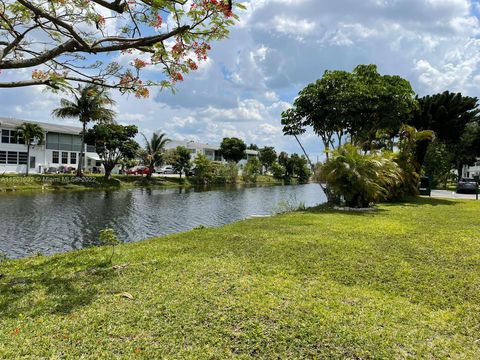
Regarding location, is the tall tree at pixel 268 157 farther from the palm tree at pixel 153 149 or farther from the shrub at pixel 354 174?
the shrub at pixel 354 174

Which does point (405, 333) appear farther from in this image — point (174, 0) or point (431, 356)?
point (174, 0)

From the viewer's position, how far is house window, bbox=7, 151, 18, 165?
43656 millimetres

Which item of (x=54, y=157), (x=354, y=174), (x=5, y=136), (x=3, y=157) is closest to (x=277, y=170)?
(x=54, y=157)

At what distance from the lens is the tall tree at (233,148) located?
75.1 m

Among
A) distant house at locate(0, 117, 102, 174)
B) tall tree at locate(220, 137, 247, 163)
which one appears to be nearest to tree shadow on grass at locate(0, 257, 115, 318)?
distant house at locate(0, 117, 102, 174)

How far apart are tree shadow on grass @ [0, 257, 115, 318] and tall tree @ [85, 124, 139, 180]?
3728 cm

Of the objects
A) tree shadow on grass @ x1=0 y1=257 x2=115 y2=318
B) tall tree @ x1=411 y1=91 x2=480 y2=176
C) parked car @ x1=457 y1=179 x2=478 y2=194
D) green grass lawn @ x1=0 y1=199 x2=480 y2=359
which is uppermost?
tall tree @ x1=411 y1=91 x2=480 y2=176

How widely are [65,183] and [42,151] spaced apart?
41.6 feet

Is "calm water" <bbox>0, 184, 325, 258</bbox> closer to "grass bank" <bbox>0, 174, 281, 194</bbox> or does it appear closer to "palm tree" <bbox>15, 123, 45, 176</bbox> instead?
"grass bank" <bbox>0, 174, 281, 194</bbox>

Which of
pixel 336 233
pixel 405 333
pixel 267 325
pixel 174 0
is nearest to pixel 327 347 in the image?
pixel 267 325

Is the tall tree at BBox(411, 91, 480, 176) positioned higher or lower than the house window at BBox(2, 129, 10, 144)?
higher

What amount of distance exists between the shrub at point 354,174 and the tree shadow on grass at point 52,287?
1245cm

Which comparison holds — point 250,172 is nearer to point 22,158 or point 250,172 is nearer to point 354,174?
point 22,158

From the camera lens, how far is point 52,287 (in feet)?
19.2
